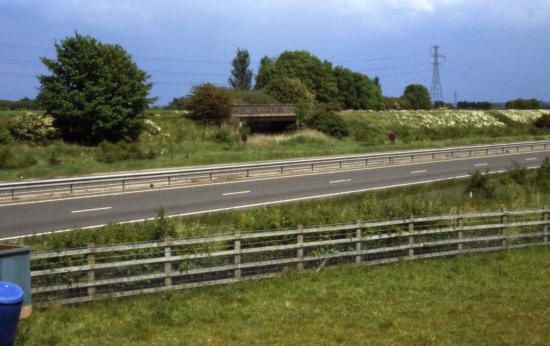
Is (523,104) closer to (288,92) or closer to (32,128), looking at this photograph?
(288,92)

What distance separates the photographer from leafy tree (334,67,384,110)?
104188 millimetres

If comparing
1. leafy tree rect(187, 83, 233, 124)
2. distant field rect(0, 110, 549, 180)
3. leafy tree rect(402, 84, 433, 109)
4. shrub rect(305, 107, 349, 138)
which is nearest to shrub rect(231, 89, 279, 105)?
shrub rect(305, 107, 349, 138)

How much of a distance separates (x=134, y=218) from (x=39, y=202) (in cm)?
626

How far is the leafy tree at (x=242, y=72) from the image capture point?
366 feet

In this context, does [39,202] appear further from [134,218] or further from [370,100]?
[370,100]

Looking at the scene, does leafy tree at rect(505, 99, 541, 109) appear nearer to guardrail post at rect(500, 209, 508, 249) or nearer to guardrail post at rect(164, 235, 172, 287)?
guardrail post at rect(500, 209, 508, 249)

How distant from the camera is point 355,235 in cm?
1420

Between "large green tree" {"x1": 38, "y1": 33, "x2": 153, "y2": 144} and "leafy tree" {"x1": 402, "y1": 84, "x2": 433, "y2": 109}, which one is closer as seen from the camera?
Answer: "large green tree" {"x1": 38, "y1": 33, "x2": 153, "y2": 144}

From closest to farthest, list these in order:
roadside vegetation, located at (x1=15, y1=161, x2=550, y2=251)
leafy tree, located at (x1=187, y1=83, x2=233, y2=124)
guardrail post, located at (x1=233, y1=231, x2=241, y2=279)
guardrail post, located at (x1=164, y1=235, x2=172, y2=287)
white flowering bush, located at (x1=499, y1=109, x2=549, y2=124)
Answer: guardrail post, located at (x1=164, y1=235, x2=172, y2=287) → guardrail post, located at (x1=233, y1=231, x2=241, y2=279) → roadside vegetation, located at (x1=15, y1=161, x2=550, y2=251) → leafy tree, located at (x1=187, y1=83, x2=233, y2=124) → white flowering bush, located at (x1=499, y1=109, x2=549, y2=124)

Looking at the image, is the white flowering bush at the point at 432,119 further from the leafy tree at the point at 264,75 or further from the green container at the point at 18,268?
the green container at the point at 18,268

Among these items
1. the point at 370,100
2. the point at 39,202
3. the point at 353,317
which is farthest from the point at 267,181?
the point at 370,100

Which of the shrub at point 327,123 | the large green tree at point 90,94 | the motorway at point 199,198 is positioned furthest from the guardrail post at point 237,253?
the shrub at point 327,123

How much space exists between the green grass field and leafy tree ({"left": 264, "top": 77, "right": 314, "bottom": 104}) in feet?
219

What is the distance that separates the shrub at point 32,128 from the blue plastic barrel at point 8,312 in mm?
37332
